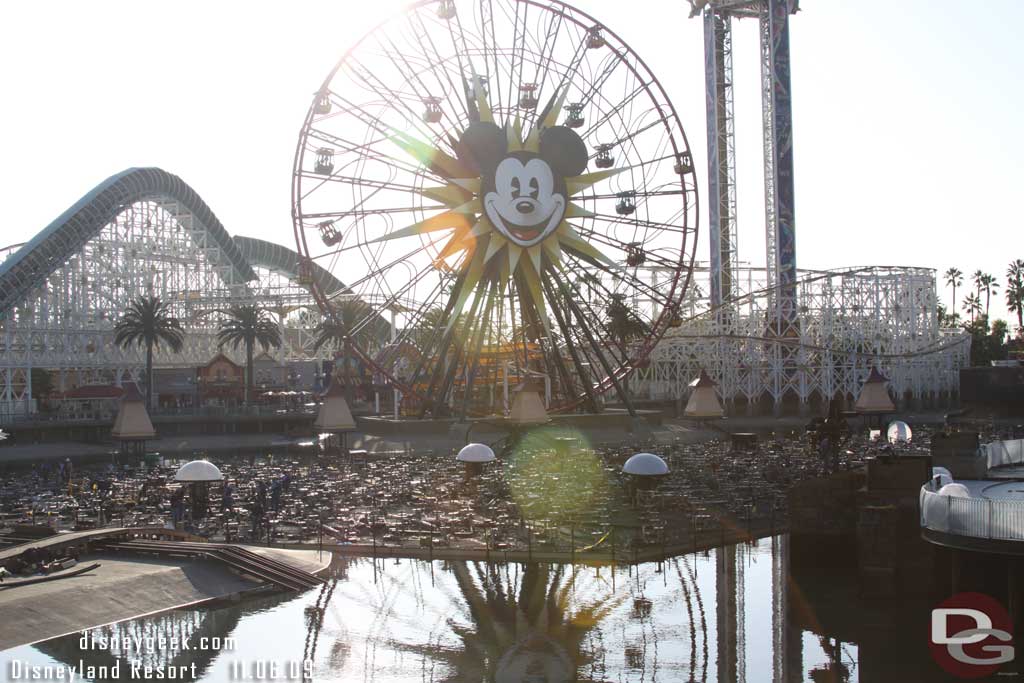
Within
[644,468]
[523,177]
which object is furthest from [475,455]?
[523,177]

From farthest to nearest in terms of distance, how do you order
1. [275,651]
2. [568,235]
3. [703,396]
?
1. [703,396]
2. [568,235]
3. [275,651]

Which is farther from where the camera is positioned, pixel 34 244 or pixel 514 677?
pixel 34 244

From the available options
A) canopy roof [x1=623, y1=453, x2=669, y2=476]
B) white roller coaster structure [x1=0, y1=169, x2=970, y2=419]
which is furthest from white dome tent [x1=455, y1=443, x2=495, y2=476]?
white roller coaster structure [x1=0, y1=169, x2=970, y2=419]

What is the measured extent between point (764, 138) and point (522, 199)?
5464 centimetres

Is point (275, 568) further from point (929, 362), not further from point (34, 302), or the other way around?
point (929, 362)

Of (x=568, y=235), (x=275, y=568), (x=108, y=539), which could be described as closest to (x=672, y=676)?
(x=275, y=568)

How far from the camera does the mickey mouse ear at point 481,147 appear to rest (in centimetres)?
5584

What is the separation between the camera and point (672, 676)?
22.0 meters

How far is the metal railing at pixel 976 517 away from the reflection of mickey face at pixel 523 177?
34.1m

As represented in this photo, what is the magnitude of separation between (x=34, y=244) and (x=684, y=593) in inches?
2405

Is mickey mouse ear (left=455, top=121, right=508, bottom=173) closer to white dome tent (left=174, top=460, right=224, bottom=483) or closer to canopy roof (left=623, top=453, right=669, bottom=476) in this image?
canopy roof (left=623, top=453, right=669, bottom=476)

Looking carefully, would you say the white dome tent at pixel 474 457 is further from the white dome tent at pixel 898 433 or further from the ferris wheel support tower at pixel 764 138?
the ferris wheel support tower at pixel 764 138

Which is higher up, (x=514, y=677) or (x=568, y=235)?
(x=568, y=235)

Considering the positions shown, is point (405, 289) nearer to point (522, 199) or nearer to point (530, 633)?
point (522, 199)
